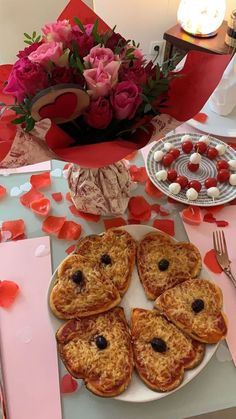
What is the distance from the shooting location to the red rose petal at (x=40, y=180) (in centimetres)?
98

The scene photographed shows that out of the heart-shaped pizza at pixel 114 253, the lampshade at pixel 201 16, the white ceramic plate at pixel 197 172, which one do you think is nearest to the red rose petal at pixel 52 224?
the heart-shaped pizza at pixel 114 253

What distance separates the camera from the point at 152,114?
757 mm

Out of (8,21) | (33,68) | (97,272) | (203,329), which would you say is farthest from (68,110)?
(8,21)

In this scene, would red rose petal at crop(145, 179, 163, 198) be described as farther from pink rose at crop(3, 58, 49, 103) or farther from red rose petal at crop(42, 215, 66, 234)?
pink rose at crop(3, 58, 49, 103)

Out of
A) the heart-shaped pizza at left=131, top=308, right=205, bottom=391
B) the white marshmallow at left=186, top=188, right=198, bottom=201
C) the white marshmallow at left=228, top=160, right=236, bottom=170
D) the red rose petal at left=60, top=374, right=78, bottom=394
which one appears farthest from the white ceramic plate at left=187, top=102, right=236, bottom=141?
the red rose petal at left=60, top=374, right=78, bottom=394

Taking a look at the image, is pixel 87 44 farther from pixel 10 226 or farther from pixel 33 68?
pixel 10 226

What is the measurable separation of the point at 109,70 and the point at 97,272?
1.15ft

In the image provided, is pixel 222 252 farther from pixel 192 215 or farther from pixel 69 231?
pixel 69 231

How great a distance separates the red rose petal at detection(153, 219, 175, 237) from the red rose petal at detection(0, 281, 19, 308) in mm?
323

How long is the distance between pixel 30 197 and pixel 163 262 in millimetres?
363

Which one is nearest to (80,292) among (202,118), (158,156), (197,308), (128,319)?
(128,319)

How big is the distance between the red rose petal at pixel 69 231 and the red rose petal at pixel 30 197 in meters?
0.10

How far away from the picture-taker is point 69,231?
0.89 metres

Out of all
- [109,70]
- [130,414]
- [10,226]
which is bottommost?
[130,414]
